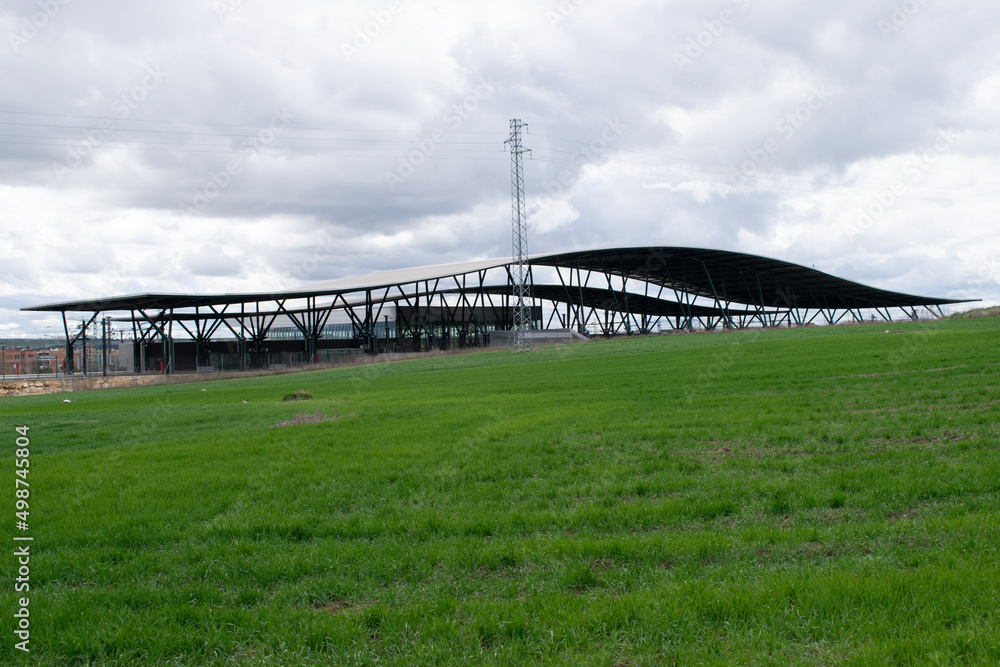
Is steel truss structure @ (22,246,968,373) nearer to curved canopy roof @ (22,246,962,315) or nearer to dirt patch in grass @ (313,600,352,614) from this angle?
curved canopy roof @ (22,246,962,315)

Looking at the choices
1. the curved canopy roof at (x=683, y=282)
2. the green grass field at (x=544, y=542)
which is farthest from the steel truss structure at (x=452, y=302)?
the green grass field at (x=544, y=542)

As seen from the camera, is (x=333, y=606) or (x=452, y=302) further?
(x=452, y=302)

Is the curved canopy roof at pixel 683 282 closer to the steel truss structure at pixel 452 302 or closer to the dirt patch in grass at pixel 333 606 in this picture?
the steel truss structure at pixel 452 302

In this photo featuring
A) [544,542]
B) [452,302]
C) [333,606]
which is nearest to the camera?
[333,606]

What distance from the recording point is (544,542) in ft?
21.8

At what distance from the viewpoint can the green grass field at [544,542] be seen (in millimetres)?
4695

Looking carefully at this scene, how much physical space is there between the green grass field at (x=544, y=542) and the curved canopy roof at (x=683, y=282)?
56837 millimetres

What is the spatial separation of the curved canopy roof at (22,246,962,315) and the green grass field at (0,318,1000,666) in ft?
186

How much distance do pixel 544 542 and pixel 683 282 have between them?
8423cm

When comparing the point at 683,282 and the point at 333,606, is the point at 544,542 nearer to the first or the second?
the point at 333,606

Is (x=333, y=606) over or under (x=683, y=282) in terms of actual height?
under

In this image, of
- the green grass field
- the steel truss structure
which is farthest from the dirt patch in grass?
the steel truss structure

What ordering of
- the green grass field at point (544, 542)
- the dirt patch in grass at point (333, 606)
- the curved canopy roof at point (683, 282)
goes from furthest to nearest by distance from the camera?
the curved canopy roof at point (683, 282) < the dirt patch in grass at point (333, 606) < the green grass field at point (544, 542)

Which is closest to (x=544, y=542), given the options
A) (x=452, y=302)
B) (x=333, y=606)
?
(x=333, y=606)
